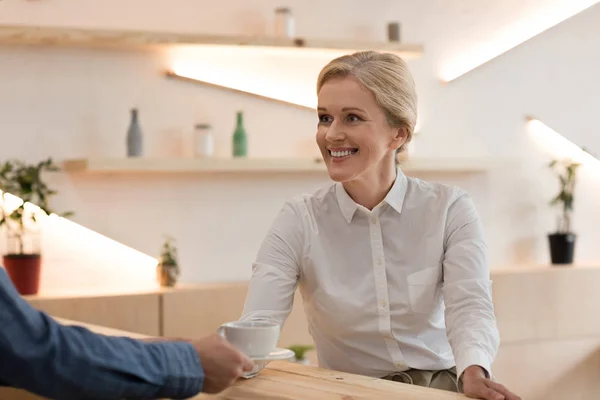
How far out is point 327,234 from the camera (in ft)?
7.79

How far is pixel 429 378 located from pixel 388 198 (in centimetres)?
48

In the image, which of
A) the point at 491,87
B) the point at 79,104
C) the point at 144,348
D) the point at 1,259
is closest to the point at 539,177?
the point at 491,87

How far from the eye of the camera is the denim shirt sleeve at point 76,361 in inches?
48.9

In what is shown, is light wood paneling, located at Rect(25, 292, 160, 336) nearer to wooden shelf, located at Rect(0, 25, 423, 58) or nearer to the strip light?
the strip light

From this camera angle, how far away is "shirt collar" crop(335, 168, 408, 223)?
7.77 feet

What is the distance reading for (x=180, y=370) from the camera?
1.37 m

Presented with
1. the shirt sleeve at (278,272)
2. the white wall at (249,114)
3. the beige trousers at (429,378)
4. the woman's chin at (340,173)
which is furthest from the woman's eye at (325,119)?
the white wall at (249,114)

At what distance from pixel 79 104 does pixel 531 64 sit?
8.47ft

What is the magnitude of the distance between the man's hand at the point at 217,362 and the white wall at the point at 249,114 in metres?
2.84

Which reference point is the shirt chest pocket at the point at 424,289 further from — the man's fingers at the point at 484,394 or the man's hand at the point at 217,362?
the man's hand at the point at 217,362

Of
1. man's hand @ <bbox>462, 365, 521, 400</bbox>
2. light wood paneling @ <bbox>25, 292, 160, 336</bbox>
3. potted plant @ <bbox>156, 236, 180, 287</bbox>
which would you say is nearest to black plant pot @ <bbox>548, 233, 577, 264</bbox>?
potted plant @ <bbox>156, 236, 180, 287</bbox>

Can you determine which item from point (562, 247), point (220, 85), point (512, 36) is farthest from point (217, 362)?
point (512, 36)

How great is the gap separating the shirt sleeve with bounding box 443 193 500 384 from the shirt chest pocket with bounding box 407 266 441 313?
0.14 ft

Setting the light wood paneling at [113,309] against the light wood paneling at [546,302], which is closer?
the light wood paneling at [113,309]
